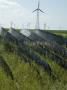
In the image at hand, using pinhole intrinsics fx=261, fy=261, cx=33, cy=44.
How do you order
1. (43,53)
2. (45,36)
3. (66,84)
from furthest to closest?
(45,36) → (43,53) → (66,84)

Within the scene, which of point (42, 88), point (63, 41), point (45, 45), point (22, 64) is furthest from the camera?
point (63, 41)

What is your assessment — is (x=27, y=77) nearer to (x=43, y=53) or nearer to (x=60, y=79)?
(x=60, y=79)

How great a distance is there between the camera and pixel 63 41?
84.2m

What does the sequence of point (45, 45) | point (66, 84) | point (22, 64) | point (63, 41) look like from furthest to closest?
point (63, 41), point (45, 45), point (22, 64), point (66, 84)

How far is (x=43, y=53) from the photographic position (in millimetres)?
62500

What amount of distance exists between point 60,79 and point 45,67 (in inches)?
232

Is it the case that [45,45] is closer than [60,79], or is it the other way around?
[60,79]

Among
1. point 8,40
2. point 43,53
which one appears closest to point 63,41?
point 8,40

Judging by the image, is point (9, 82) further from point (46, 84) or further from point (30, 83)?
point (46, 84)

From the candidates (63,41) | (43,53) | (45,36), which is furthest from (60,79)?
(45,36)

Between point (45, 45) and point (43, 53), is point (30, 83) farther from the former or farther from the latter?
point (45, 45)

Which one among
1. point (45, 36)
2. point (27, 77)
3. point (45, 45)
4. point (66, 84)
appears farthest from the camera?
point (45, 36)

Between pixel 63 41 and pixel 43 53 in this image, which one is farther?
pixel 63 41

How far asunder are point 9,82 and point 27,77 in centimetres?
407
